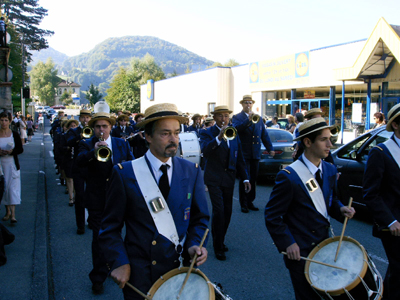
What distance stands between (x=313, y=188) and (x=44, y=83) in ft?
506

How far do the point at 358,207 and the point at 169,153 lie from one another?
18.7 feet

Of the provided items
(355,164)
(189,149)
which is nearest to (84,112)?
(189,149)

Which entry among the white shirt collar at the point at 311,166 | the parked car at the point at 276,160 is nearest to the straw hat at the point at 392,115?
the white shirt collar at the point at 311,166

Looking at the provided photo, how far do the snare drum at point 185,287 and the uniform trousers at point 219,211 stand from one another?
3317mm

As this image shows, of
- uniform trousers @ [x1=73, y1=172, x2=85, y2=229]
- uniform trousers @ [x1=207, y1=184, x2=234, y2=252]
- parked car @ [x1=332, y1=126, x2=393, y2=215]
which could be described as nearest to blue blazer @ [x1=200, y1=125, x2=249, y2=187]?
uniform trousers @ [x1=207, y1=184, x2=234, y2=252]

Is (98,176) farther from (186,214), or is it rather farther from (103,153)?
(186,214)

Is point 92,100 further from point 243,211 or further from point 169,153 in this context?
point 169,153

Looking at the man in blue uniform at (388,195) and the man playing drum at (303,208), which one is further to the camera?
the man in blue uniform at (388,195)

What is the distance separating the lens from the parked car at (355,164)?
7081mm

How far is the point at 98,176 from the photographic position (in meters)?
4.99

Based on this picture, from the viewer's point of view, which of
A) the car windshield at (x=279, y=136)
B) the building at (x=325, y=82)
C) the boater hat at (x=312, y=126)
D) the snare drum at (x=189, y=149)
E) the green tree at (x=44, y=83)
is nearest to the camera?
the boater hat at (x=312, y=126)

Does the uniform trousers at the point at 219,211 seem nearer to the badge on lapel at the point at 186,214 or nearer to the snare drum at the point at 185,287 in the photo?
the badge on lapel at the point at 186,214

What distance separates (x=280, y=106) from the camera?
98.7 feet

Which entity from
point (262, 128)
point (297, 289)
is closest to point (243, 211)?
point (262, 128)
